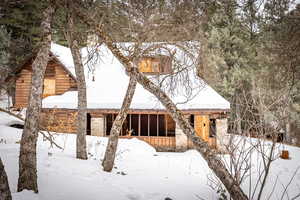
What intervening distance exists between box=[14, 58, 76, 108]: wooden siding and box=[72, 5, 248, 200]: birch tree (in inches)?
415

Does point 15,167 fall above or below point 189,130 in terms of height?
below

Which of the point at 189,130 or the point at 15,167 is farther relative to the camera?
the point at 15,167

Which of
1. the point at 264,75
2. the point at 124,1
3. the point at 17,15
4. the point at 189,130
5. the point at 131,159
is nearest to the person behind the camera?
the point at 189,130

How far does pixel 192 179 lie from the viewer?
6.82 meters

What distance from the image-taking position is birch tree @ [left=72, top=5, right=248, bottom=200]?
3474mm

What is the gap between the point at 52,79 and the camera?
14.7 metres

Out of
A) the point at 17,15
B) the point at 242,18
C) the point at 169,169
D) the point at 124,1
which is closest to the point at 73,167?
the point at 169,169

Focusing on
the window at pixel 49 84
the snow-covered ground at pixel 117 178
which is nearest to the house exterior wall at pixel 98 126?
the snow-covered ground at pixel 117 178

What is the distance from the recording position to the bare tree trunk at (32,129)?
11.6 feet

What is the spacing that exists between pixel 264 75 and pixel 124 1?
52.2 feet

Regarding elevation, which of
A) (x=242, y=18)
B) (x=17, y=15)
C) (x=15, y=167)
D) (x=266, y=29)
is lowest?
(x=15, y=167)

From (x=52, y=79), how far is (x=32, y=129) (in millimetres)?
12516

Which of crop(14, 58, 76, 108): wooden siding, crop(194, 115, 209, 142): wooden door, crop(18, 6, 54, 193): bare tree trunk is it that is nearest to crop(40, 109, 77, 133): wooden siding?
crop(14, 58, 76, 108): wooden siding

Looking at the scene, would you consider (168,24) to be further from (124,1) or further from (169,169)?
(169,169)
